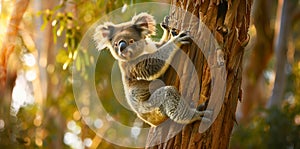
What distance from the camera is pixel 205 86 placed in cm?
301

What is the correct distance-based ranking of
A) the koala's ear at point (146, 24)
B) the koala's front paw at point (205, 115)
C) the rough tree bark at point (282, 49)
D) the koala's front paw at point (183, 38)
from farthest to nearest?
the rough tree bark at point (282, 49)
the koala's ear at point (146, 24)
the koala's front paw at point (183, 38)
the koala's front paw at point (205, 115)

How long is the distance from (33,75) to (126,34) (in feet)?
17.9

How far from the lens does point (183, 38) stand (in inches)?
123

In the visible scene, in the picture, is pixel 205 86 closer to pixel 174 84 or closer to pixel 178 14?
pixel 174 84

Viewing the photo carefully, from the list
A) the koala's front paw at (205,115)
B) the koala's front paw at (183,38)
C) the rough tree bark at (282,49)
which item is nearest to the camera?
the koala's front paw at (205,115)

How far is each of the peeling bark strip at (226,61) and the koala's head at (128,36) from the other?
68 centimetres

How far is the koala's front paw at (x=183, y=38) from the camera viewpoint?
123 inches

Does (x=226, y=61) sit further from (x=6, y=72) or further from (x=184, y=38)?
(x=6, y=72)

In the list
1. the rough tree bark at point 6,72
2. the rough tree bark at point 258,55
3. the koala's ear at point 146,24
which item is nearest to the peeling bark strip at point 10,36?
the rough tree bark at point 6,72

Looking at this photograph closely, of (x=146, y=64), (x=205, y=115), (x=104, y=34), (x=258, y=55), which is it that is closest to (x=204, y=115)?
(x=205, y=115)

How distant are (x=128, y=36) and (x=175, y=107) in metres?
0.91

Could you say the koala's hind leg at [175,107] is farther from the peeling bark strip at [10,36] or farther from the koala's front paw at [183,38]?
the peeling bark strip at [10,36]

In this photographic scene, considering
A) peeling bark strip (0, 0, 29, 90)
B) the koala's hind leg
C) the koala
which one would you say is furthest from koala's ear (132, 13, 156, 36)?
peeling bark strip (0, 0, 29, 90)

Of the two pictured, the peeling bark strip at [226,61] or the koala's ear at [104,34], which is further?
the koala's ear at [104,34]
